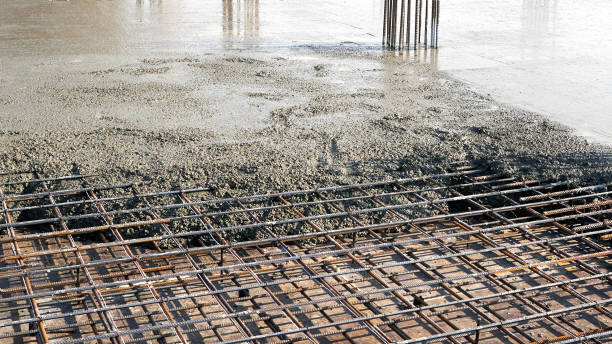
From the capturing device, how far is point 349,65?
11.1m

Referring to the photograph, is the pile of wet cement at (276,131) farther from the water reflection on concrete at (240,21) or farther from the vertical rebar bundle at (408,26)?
the water reflection on concrete at (240,21)

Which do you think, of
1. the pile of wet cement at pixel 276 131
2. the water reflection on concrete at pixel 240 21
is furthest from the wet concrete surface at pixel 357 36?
the pile of wet cement at pixel 276 131

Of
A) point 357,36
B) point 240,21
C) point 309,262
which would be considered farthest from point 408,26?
point 309,262

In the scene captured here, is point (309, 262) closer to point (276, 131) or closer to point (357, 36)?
point (276, 131)

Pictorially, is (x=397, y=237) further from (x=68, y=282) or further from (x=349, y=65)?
(x=349, y=65)

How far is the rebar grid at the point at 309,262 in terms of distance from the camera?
4145mm

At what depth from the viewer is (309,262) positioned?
513 centimetres

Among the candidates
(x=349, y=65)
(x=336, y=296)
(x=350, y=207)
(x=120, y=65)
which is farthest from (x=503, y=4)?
(x=336, y=296)

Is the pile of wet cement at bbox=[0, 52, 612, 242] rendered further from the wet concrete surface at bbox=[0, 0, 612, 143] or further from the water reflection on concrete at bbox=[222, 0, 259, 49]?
the water reflection on concrete at bbox=[222, 0, 259, 49]

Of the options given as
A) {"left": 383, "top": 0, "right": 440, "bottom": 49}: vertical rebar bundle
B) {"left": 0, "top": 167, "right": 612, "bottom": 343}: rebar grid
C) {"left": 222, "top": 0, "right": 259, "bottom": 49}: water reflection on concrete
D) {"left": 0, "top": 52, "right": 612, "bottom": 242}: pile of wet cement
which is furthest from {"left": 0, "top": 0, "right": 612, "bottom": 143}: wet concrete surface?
{"left": 0, "top": 167, "right": 612, "bottom": 343}: rebar grid

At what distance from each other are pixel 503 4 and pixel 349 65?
10328 millimetres

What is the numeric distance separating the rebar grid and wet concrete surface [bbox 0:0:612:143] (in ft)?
8.68

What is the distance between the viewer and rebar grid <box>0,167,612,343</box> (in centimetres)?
414

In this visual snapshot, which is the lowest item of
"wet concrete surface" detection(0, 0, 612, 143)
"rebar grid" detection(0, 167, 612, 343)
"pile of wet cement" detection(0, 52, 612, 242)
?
"rebar grid" detection(0, 167, 612, 343)
